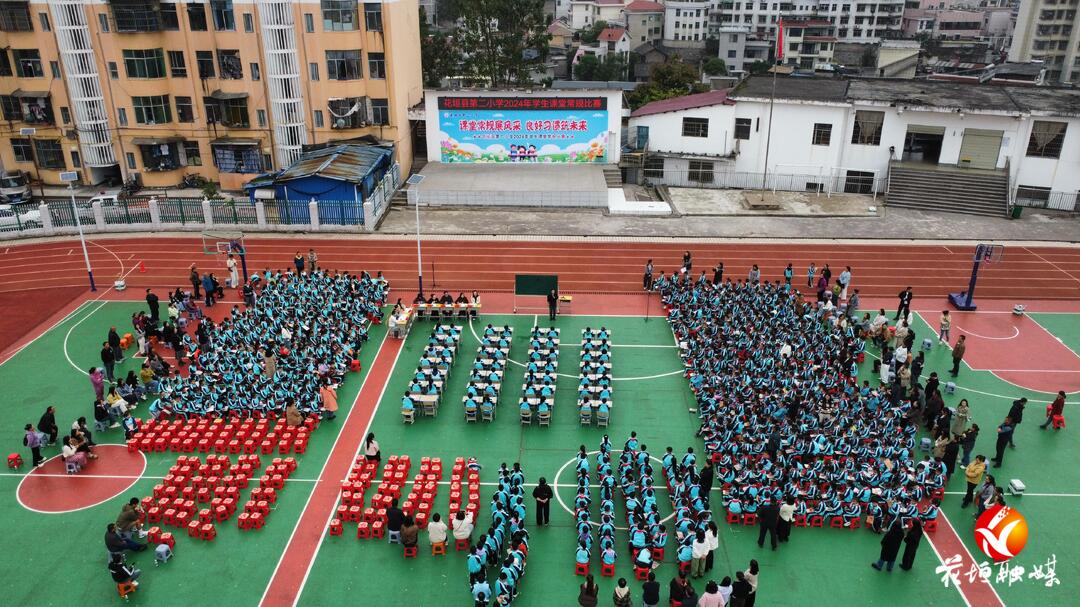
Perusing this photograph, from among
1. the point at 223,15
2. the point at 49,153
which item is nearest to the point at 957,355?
the point at 223,15

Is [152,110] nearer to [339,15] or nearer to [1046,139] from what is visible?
[339,15]

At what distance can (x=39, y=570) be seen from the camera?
15.2 metres

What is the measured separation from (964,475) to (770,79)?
3191 cm

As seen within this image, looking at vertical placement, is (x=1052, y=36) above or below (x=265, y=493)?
above

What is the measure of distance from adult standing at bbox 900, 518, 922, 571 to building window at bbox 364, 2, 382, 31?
33.7m

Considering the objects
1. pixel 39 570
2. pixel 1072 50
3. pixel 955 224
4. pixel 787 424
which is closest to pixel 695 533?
pixel 787 424

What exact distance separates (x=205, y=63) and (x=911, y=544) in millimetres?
38931

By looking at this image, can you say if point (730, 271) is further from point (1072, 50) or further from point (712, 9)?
point (712, 9)

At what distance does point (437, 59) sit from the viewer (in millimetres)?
56438

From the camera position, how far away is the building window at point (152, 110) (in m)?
40.2

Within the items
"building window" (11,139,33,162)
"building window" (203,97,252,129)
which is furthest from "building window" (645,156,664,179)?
"building window" (11,139,33,162)

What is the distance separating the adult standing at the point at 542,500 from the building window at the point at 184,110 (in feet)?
110

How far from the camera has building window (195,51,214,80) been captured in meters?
39.8

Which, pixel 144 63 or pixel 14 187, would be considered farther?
pixel 14 187
